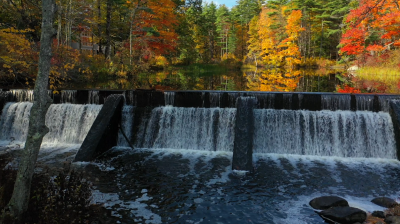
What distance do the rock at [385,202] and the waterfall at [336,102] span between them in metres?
4.87

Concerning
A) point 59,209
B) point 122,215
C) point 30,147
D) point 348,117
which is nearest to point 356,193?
point 348,117

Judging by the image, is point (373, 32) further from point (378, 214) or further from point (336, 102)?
point (378, 214)

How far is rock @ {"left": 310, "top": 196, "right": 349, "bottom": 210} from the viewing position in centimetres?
588

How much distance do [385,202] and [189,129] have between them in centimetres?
663

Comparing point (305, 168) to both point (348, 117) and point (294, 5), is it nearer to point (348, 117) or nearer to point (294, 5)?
point (348, 117)

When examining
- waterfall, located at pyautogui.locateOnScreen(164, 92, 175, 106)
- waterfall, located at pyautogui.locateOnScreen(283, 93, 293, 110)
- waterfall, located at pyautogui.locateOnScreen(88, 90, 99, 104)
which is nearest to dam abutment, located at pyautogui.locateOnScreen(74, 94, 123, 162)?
waterfall, located at pyautogui.locateOnScreen(88, 90, 99, 104)

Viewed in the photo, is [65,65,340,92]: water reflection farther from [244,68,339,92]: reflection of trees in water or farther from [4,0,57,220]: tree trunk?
[4,0,57,220]: tree trunk

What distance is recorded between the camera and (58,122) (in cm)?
1180

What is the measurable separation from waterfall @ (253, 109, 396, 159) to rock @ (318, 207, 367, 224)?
174 inches

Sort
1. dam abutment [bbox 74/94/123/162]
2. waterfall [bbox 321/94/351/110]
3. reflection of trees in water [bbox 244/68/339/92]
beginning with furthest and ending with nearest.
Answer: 1. reflection of trees in water [bbox 244/68/339/92]
2. waterfall [bbox 321/94/351/110]
3. dam abutment [bbox 74/94/123/162]

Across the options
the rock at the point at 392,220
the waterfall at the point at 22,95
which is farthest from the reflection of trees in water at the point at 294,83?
the rock at the point at 392,220

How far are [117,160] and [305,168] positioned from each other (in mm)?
5845

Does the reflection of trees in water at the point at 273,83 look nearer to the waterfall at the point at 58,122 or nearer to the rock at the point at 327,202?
the waterfall at the point at 58,122

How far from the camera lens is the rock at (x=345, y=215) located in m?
5.29
